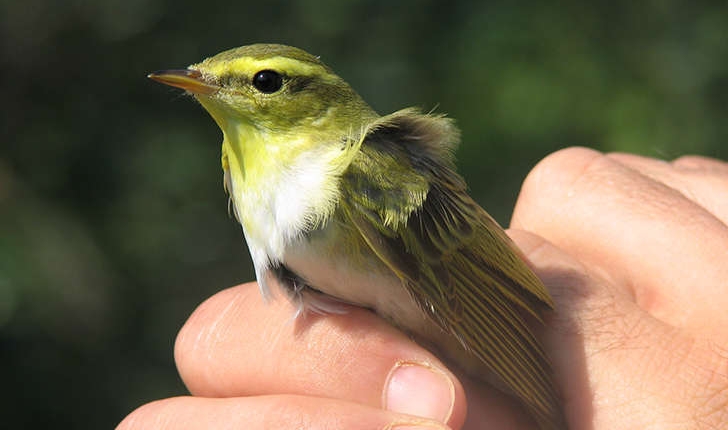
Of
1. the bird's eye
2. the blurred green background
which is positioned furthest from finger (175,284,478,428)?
the blurred green background

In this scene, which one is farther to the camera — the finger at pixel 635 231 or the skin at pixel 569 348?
the finger at pixel 635 231

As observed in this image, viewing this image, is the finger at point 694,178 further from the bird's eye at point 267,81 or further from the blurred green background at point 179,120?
the bird's eye at point 267,81

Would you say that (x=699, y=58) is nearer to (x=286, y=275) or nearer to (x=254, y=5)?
(x=254, y=5)

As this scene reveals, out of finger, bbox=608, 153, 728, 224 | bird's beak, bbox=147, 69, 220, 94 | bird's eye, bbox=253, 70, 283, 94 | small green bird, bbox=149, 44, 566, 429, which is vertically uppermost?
bird's beak, bbox=147, 69, 220, 94

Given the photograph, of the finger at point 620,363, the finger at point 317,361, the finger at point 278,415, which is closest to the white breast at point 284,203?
the finger at point 317,361

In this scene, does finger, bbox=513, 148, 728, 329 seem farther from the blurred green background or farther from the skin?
the blurred green background

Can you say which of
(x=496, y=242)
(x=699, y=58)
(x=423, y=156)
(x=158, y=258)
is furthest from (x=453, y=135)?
(x=699, y=58)
